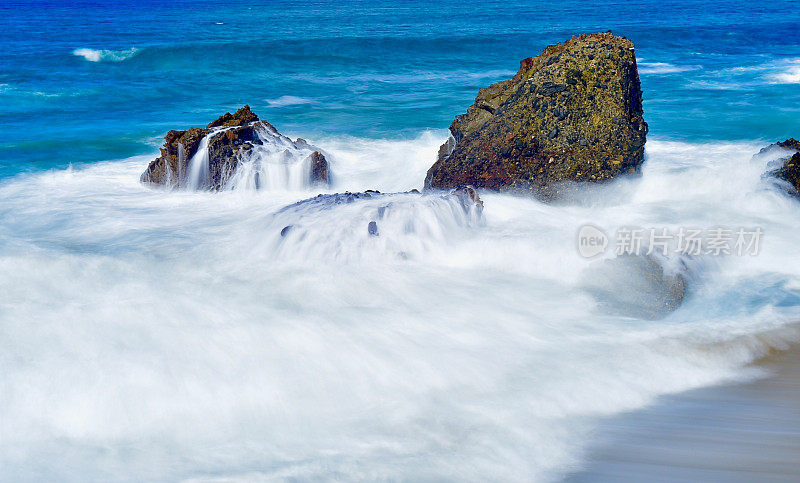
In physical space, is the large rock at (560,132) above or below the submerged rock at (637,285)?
above

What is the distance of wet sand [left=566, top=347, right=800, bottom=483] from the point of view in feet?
11.9

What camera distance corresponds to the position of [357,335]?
5.11 m

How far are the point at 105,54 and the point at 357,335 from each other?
22321 mm

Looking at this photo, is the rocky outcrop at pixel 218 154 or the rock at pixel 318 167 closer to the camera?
the rocky outcrop at pixel 218 154

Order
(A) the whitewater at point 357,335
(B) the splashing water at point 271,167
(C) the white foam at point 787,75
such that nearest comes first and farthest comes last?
(A) the whitewater at point 357,335 < (B) the splashing water at point 271,167 < (C) the white foam at point 787,75

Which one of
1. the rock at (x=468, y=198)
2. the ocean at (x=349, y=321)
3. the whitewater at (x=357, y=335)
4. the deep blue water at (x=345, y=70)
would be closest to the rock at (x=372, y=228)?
the whitewater at (x=357, y=335)

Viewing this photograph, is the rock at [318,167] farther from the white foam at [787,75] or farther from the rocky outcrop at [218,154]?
the white foam at [787,75]

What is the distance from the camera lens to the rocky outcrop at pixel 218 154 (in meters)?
8.84

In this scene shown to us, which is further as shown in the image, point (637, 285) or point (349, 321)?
point (637, 285)

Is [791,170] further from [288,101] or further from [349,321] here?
[288,101]

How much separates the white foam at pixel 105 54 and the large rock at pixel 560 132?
18.8 metres

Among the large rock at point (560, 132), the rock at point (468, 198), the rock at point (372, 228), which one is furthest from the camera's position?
the large rock at point (560, 132)

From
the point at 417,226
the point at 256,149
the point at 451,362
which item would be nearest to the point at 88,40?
the point at 256,149

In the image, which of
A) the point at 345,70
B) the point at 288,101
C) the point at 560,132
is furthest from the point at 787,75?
the point at 560,132
